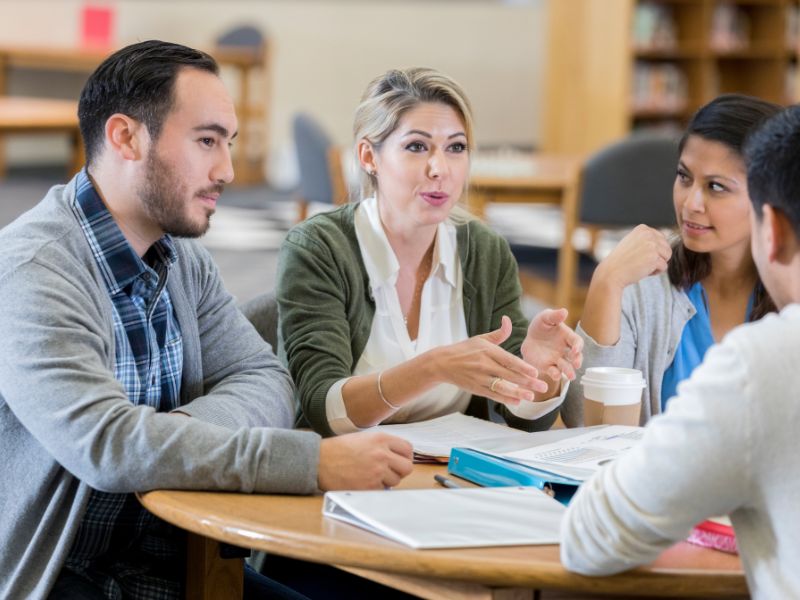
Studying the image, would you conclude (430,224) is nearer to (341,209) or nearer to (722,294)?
(341,209)

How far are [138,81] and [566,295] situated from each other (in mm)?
2890

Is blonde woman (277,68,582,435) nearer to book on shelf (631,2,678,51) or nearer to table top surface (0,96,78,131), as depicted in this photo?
table top surface (0,96,78,131)

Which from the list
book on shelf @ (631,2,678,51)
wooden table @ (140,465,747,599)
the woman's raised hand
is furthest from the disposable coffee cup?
book on shelf @ (631,2,678,51)

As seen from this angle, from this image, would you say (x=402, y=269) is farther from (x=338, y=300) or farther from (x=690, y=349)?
(x=690, y=349)

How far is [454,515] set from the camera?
1.35 metres

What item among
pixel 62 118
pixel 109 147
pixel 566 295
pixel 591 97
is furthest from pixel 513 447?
pixel 591 97

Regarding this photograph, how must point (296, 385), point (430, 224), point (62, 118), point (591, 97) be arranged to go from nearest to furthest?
point (296, 385)
point (430, 224)
point (62, 118)
point (591, 97)

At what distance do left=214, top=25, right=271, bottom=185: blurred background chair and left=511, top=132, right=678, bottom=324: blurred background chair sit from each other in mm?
4819

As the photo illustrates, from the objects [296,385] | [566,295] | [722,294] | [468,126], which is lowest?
[566,295]

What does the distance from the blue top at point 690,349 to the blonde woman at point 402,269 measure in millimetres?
236

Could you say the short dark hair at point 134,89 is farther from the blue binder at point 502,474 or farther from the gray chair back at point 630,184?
the gray chair back at point 630,184

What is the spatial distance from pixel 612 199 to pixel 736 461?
3642 millimetres

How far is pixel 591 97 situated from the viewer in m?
8.20

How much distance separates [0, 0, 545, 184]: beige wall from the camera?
9.68 metres
